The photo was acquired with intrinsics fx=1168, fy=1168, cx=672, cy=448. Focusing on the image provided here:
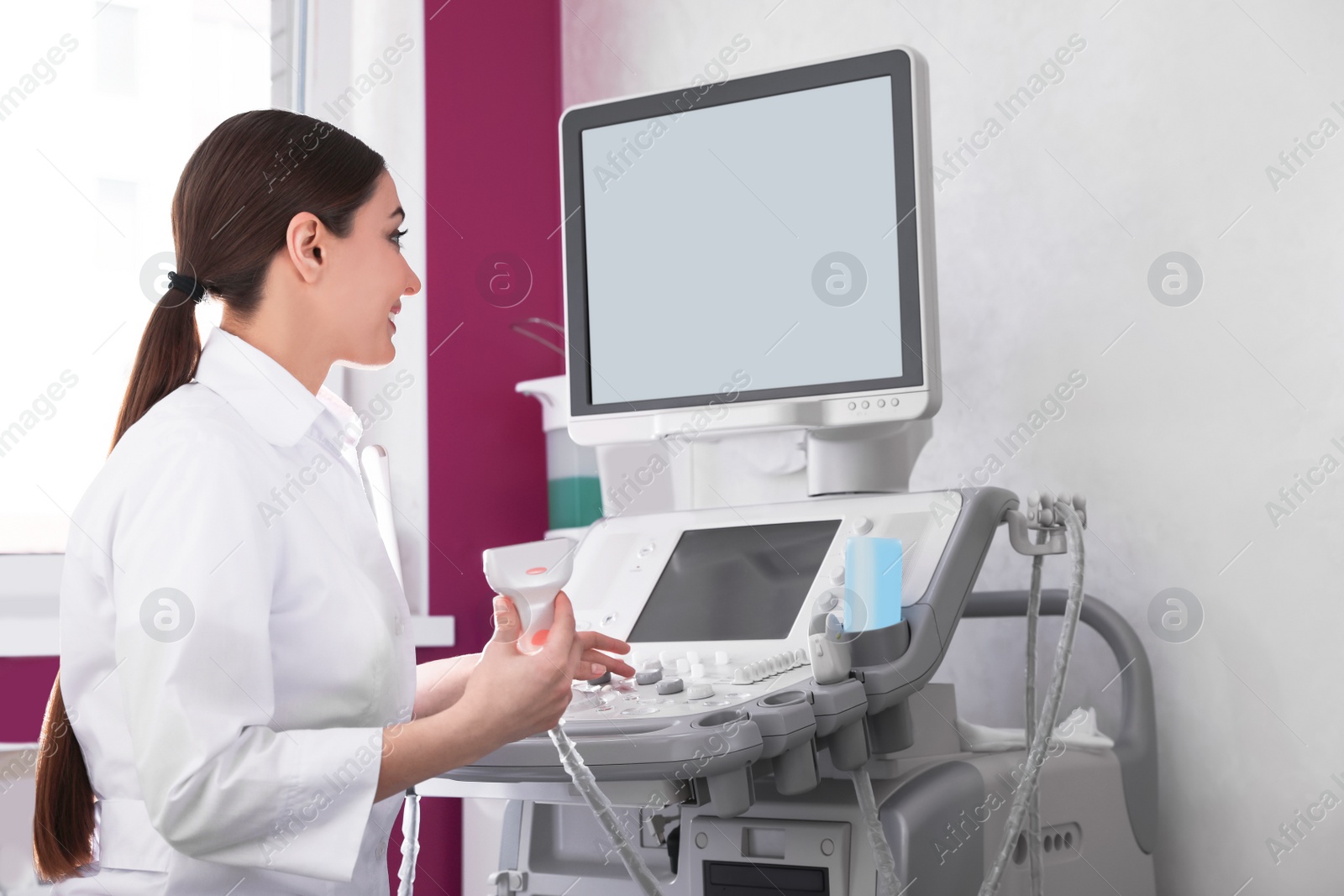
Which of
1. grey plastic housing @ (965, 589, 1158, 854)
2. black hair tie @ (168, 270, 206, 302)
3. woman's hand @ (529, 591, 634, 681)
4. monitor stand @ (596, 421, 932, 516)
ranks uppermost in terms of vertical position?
black hair tie @ (168, 270, 206, 302)

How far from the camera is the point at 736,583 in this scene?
1369 millimetres

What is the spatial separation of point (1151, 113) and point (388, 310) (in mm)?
1111

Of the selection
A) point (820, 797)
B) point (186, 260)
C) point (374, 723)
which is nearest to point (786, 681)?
point (820, 797)

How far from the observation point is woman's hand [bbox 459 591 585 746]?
2.78 feet

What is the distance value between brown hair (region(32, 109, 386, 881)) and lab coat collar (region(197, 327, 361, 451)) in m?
0.03

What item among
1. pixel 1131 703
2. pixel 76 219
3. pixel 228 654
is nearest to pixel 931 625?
pixel 1131 703

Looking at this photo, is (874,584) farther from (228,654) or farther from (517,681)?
(228,654)

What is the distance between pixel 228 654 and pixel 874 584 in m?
0.61

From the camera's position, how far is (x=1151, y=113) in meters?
1.61

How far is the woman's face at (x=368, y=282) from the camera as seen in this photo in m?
1.04

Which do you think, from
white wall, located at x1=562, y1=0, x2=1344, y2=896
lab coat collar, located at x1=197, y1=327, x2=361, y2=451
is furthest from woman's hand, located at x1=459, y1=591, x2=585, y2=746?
white wall, located at x1=562, y1=0, x2=1344, y2=896

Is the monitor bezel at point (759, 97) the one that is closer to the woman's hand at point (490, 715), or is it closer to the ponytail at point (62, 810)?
the woman's hand at point (490, 715)

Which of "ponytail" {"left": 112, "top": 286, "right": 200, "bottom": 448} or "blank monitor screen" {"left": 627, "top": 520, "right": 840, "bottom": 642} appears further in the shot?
"blank monitor screen" {"left": 627, "top": 520, "right": 840, "bottom": 642}

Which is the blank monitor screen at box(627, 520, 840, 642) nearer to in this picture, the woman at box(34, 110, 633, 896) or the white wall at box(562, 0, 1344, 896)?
the woman at box(34, 110, 633, 896)
